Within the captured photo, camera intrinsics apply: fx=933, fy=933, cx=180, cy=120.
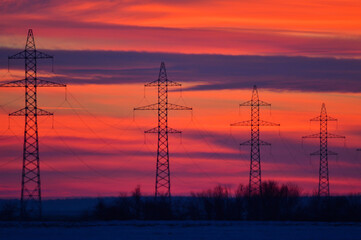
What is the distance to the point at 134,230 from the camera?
218ft

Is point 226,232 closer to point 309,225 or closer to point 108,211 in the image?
point 309,225

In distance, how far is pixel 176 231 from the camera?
216 ft

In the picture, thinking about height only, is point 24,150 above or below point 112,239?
above

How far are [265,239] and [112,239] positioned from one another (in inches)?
402

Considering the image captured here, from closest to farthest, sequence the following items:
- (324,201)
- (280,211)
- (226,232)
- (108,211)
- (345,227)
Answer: (226,232), (345,227), (108,211), (280,211), (324,201)

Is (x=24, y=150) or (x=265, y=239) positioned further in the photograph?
(x=24, y=150)

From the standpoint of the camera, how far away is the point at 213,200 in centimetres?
9750

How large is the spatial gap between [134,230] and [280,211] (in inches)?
1298

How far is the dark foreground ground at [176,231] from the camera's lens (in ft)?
206

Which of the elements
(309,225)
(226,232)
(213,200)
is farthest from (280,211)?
(226,232)

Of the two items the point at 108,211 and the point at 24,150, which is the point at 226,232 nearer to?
the point at 24,150

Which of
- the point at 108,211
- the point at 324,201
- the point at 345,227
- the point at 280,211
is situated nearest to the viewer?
the point at 345,227

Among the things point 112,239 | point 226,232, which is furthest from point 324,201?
point 112,239

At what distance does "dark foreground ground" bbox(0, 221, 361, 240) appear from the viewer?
6275cm
